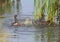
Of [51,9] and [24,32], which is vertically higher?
[51,9]

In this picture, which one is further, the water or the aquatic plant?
the aquatic plant

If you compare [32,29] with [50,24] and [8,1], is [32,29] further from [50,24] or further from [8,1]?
[8,1]

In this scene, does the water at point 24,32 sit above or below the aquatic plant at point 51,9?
below

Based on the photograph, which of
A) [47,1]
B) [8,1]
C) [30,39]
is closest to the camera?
[30,39]

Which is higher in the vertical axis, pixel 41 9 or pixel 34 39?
pixel 41 9

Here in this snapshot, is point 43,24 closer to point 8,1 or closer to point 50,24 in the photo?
point 50,24

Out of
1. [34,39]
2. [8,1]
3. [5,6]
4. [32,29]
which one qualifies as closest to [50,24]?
[32,29]

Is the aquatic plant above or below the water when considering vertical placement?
above

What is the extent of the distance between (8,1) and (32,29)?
3.71 ft

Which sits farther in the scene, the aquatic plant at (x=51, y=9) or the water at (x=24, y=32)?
the aquatic plant at (x=51, y=9)

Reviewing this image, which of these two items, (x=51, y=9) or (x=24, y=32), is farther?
(x=51, y=9)

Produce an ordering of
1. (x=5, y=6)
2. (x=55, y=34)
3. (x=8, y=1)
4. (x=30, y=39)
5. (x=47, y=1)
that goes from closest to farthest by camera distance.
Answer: (x=30, y=39) < (x=55, y=34) < (x=47, y=1) < (x=5, y=6) < (x=8, y=1)

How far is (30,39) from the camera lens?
203 cm

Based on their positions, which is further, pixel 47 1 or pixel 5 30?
pixel 47 1
